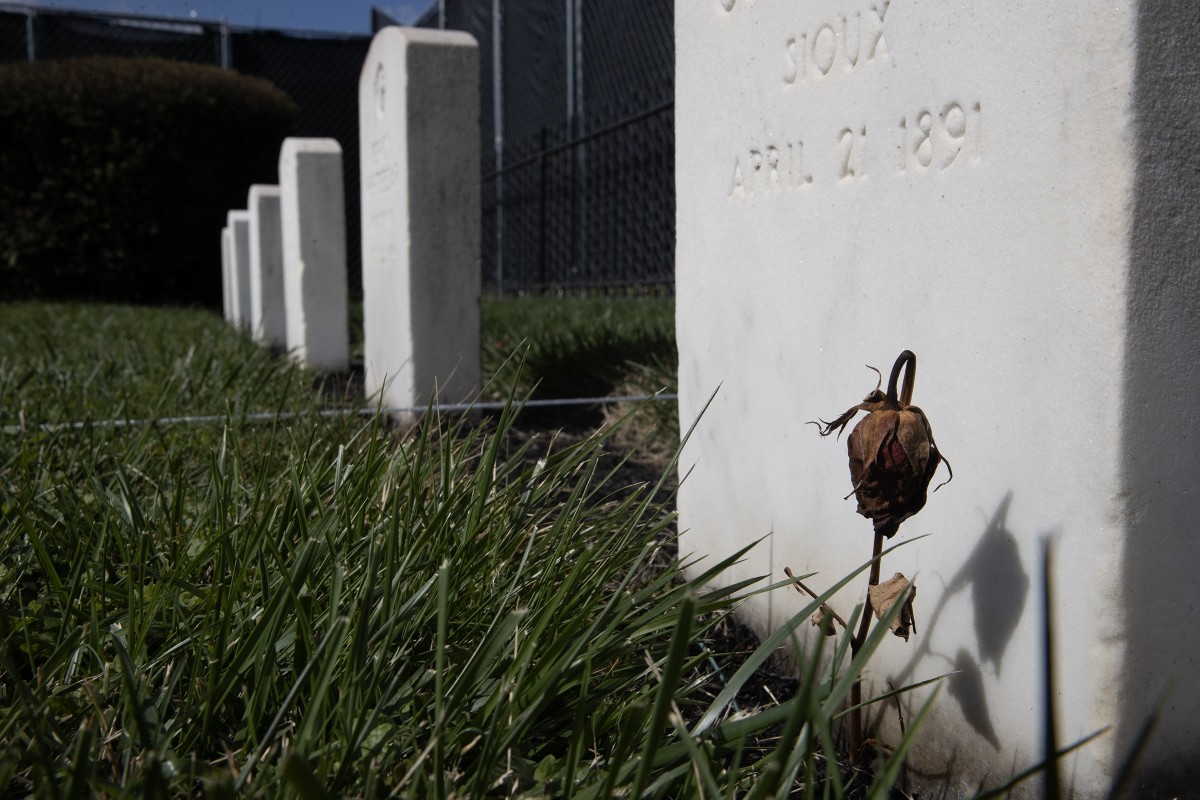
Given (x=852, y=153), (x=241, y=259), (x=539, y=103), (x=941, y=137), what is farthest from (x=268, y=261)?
(x=941, y=137)

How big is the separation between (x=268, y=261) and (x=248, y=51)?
995 cm

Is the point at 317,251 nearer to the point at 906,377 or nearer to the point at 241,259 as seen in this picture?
the point at 241,259

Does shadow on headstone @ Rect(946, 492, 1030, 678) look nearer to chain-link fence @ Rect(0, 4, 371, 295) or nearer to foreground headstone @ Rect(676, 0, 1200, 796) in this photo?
foreground headstone @ Rect(676, 0, 1200, 796)

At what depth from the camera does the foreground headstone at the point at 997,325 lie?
0.92 meters

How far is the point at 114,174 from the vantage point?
11.7 m

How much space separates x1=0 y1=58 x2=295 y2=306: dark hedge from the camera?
1159cm

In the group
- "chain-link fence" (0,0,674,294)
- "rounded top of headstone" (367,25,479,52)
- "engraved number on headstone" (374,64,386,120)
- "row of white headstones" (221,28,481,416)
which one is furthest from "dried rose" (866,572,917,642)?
"chain-link fence" (0,0,674,294)

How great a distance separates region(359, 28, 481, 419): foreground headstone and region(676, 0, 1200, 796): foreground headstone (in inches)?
84.9

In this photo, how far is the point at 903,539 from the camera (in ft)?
4.05

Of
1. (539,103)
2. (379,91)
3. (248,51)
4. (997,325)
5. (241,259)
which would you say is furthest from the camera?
(248,51)

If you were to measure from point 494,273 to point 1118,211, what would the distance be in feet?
38.1

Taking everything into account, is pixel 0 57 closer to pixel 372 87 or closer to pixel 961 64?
pixel 372 87

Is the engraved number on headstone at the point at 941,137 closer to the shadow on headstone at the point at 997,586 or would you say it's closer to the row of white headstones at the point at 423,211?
the shadow on headstone at the point at 997,586

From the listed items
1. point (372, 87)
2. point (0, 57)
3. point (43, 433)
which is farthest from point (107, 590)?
point (0, 57)
